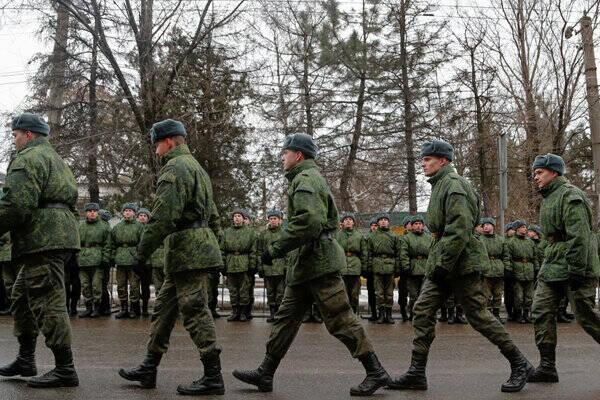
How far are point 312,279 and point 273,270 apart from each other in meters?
6.49

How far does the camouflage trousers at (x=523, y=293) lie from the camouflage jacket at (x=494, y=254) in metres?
0.47

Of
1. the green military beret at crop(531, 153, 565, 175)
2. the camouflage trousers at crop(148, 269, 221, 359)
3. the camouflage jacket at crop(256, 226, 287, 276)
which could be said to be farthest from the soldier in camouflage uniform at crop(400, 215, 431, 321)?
the camouflage trousers at crop(148, 269, 221, 359)

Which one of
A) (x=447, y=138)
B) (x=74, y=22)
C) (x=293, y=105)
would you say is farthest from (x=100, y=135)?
(x=447, y=138)

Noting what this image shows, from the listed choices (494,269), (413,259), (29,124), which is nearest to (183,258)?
(29,124)

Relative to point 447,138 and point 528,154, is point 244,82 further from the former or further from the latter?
point 528,154

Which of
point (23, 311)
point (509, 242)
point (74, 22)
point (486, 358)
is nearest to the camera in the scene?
point (23, 311)

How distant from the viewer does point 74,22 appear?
17.5 meters

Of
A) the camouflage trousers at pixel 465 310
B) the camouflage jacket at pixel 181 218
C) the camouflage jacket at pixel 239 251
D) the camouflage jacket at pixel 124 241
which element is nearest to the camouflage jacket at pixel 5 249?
the camouflage jacket at pixel 124 241

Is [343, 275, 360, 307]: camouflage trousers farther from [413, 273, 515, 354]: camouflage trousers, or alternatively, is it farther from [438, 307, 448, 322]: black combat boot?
[413, 273, 515, 354]: camouflage trousers

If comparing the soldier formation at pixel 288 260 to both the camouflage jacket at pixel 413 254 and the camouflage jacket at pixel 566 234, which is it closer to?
the camouflage jacket at pixel 566 234

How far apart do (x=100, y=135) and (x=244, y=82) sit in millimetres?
4665

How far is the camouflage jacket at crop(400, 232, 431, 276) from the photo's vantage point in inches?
472

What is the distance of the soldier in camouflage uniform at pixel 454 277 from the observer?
5633mm

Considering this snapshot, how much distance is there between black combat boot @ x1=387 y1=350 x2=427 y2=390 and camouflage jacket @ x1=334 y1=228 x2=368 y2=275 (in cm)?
616
